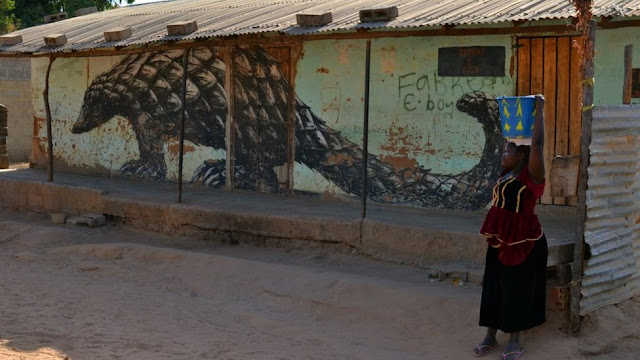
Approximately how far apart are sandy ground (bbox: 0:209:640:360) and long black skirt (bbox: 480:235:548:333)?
315mm

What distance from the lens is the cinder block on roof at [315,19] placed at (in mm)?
9727

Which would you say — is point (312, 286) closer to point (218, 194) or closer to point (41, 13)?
point (218, 194)

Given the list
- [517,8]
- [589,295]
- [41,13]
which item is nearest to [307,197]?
[517,8]

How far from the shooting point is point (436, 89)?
1069cm

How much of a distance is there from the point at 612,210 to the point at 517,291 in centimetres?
109

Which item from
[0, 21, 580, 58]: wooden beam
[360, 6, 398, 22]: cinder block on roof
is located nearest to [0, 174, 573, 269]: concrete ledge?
[0, 21, 580, 58]: wooden beam

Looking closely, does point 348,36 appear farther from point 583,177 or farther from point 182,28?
point 583,177

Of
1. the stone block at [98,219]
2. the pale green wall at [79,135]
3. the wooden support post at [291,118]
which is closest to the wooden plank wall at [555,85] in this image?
the wooden support post at [291,118]

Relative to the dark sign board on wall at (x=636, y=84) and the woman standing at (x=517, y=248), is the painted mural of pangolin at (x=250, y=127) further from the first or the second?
the woman standing at (x=517, y=248)

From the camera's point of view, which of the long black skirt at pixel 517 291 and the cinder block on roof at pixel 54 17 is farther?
the cinder block on roof at pixel 54 17

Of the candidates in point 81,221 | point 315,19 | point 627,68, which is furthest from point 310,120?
point 627,68

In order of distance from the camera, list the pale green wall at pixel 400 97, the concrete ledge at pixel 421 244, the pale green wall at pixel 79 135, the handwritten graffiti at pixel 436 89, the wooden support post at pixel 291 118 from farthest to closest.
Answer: the pale green wall at pixel 79 135 < the wooden support post at pixel 291 118 < the pale green wall at pixel 400 97 < the handwritten graffiti at pixel 436 89 < the concrete ledge at pixel 421 244

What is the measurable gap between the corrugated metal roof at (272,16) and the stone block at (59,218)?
2.24 m

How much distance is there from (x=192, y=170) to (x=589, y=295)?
782cm
